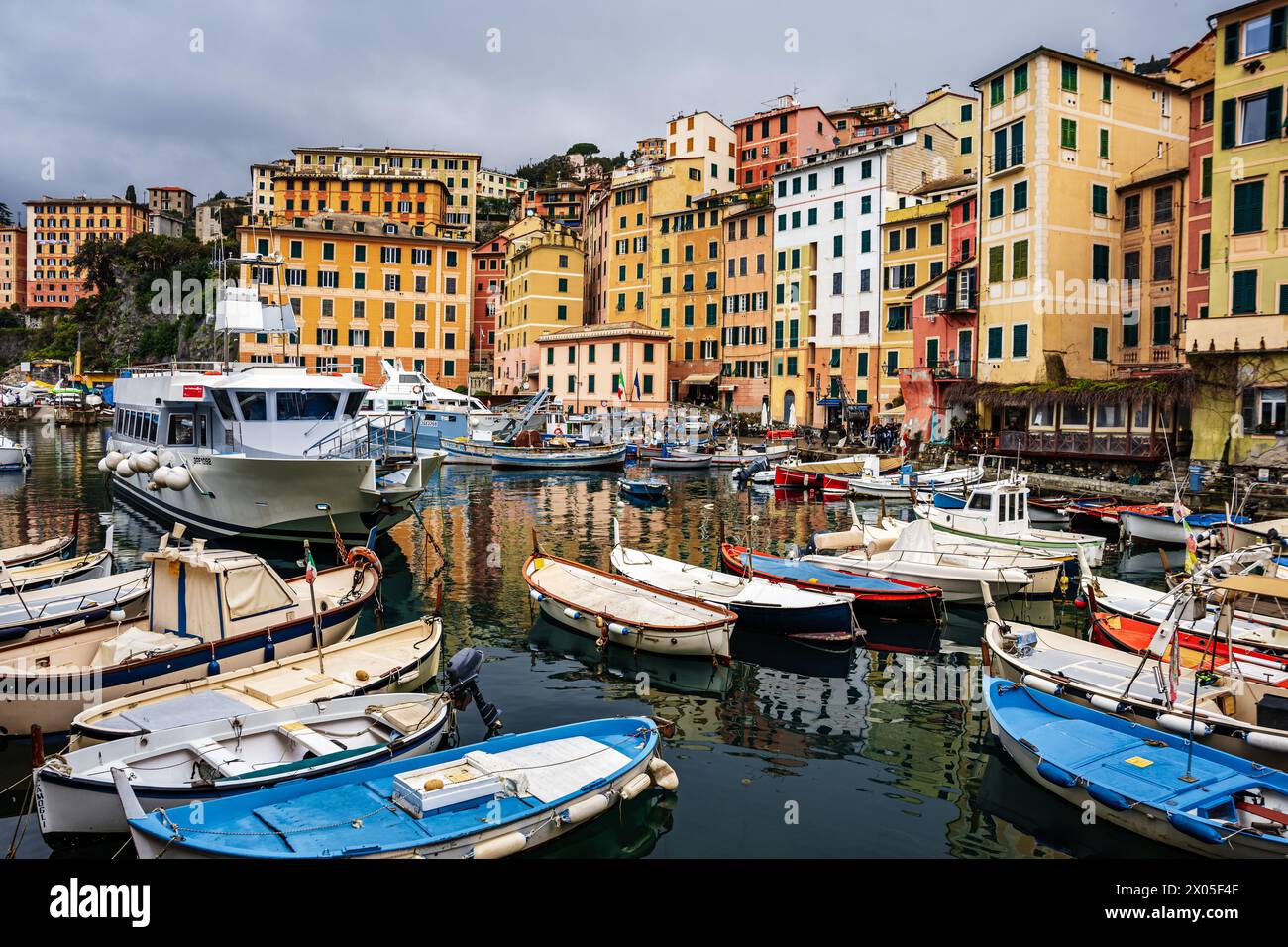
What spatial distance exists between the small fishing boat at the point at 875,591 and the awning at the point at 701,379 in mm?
54004

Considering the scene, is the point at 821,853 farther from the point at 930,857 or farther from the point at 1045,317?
the point at 1045,317

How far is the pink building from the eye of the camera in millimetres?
72875

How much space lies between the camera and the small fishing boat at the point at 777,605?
1903 centimetres

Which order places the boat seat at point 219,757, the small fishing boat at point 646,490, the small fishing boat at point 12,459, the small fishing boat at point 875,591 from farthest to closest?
the small fishing boat at point 12,459, the small fishing boat at point 646,490, the small fishing boat at point 875,591, the boat seat at point 219,757

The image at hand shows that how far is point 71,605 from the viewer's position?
17953mm

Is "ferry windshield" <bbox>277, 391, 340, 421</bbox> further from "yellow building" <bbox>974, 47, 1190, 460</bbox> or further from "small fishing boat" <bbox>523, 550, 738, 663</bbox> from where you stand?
"yellow building" <bbox>974, 47, 1190, 460</bbox>

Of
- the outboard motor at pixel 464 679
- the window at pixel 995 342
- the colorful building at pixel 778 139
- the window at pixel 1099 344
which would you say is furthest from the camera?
the colorful building at pixel 778 139

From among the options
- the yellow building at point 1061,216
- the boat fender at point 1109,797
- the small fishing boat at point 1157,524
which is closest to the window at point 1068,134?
the yellow building at point 1061,216

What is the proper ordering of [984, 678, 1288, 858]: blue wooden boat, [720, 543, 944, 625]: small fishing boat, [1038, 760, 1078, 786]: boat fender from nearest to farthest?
1. [984, 678, 1288, 858]: blue wooden boat
2. [1038, 760, 1078, 786]: boat fender
3. [720, 543, 944, 625]: small fishing boat

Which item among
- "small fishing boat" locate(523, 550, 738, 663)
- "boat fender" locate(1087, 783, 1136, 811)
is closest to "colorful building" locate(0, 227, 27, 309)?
"small fishing boat" locate(523, 550, 738, 663)

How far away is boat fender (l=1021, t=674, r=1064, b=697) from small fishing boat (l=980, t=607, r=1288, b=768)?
14 mm

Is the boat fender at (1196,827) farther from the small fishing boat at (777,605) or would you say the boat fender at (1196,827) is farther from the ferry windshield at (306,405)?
the ferry windshield at (306,405)

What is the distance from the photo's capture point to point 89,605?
17.8 meters

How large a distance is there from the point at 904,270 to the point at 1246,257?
26.6 meters
